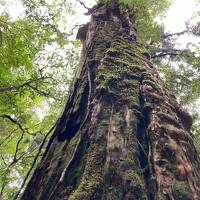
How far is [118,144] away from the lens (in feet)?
11.4

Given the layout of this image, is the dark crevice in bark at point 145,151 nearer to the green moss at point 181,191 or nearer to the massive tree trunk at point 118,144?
the massive tree trunk at point 118,144

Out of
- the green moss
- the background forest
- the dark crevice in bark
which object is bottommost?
the green moss

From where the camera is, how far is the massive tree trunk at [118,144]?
2.99 meters

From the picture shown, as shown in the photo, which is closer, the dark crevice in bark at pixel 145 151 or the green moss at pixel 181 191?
the green moss at pixel 181 191

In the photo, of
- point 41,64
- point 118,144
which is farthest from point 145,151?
point 41,64

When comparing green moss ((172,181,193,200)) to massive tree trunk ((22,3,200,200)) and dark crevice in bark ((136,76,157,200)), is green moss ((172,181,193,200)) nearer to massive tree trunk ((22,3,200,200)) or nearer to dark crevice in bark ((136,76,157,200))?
massive tree trunk ((22,3,200,200))

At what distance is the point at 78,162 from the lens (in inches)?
137

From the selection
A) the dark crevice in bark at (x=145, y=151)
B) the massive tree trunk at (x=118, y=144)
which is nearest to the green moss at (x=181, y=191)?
the massive tree trunk at (x=118, y=144)

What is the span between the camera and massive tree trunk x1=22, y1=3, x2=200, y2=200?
9.82 feet

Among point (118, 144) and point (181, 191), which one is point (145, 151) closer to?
point (118, 144)

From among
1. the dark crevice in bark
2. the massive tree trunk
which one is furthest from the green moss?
the dark crevice in bark

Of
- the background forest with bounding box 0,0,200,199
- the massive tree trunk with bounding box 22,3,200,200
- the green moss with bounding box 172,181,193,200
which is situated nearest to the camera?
the green moss with bounding box 172,181,193,200

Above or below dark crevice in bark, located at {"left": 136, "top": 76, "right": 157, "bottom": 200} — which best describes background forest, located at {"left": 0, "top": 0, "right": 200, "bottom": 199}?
above

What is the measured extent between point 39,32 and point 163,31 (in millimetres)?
6128
